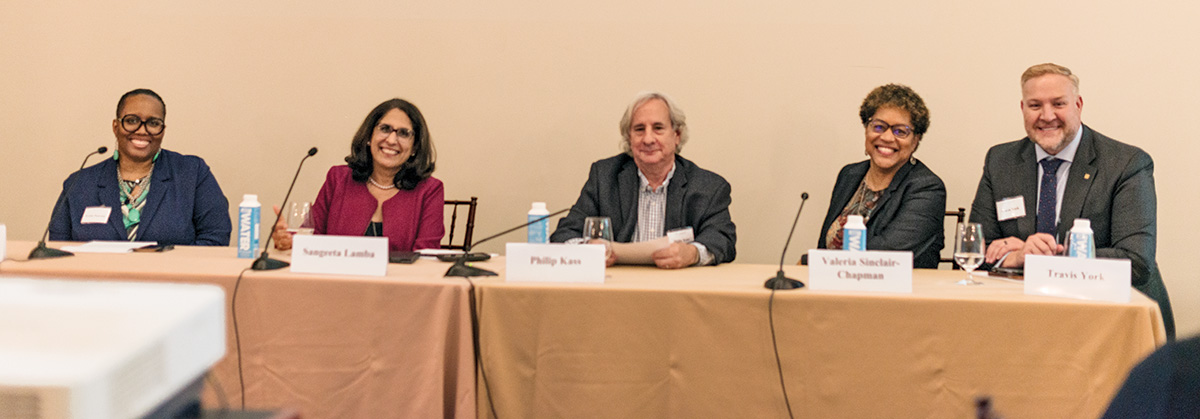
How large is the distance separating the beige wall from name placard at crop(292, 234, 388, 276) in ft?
5.78

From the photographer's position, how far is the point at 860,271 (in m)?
1.90

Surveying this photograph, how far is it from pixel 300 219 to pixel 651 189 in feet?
3.62

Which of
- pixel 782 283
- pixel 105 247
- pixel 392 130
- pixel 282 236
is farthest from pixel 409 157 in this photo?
pixel 782 283

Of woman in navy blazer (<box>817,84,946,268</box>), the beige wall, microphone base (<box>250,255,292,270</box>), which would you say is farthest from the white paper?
woman in navy blazer (<box>817,84,946,268</box>)

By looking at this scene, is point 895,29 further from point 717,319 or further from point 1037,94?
point 717,319

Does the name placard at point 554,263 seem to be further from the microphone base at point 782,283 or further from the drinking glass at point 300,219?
the drinking glass at point 300,219

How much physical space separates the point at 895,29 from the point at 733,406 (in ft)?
7.02

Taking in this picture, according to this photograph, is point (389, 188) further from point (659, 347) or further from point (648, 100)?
point (659, 347)

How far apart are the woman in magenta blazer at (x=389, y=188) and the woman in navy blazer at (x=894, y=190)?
136 centimetres

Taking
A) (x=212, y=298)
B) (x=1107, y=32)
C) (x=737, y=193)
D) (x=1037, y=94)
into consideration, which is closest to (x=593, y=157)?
(x=737, y=193)

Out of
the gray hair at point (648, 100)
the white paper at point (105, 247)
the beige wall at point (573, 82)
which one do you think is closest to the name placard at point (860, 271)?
the gray hair at point (648, 100)

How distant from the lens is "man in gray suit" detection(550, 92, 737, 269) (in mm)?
2682

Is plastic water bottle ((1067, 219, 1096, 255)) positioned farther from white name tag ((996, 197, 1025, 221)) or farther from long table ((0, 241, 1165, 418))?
white name tag ((996, 197, 1025, 221))

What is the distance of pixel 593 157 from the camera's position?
12.2 feet
